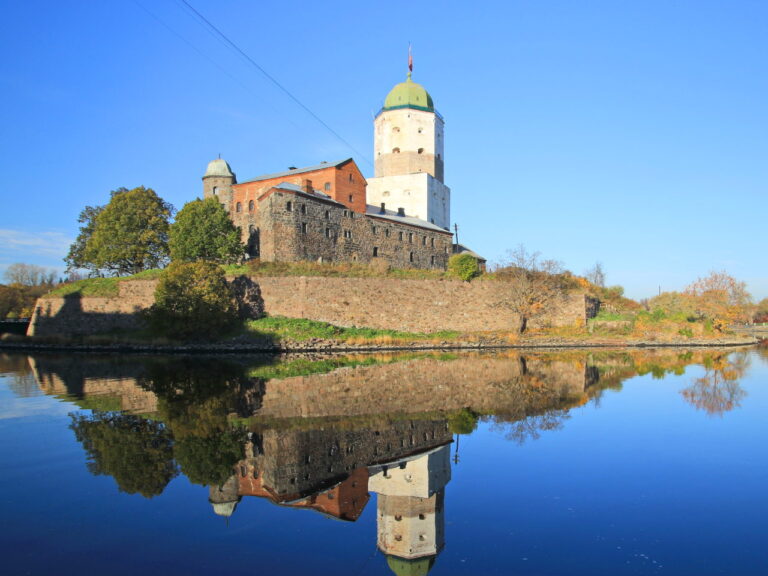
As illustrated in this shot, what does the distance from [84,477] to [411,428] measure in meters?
5.03

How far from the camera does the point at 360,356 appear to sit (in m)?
24.4

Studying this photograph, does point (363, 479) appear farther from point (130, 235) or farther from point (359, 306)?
point (130, 235)

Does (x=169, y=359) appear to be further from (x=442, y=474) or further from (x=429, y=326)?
(x=442, y=474)

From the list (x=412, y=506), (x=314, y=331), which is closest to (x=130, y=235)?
(x=314, y=331)

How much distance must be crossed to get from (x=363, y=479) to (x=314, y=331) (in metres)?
21.9

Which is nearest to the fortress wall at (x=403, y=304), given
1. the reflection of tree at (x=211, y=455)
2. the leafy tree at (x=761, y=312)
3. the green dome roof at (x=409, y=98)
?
the green dome roof at (x=409, y=98)

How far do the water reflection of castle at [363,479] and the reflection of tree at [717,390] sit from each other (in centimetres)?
706

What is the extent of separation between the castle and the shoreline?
5.83 m

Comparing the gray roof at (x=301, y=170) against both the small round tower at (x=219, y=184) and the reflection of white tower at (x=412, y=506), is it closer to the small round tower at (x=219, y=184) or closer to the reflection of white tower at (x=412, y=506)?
the small round tower at (x=219, y=184)

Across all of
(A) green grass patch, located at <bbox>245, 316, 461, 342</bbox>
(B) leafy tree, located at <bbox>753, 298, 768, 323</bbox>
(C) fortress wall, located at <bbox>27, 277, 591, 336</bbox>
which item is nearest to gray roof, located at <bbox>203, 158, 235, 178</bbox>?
(C) fortress wall, located at <bbox>27, 277, 591, 336</bbox>

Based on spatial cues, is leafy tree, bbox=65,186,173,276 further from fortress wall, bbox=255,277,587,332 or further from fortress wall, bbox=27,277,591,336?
fortress wall, bbox=255,277,587,332

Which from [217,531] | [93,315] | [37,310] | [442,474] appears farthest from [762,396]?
[37,310]

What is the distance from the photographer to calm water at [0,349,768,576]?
4.98 meters

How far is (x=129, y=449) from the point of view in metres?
8.30
